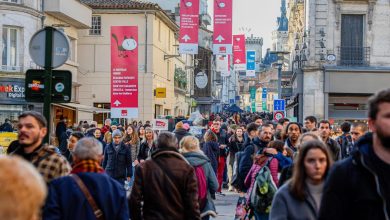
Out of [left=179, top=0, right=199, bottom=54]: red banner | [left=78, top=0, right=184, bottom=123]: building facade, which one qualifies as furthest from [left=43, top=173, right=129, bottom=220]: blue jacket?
[left=78, top=0, right=184, bottom=123]: building facade

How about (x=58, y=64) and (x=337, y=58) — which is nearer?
(x=58, y=64)

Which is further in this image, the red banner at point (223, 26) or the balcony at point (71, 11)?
the balcony at point (71, 11)

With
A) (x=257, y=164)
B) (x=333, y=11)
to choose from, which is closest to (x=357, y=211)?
(x=257, y=164)

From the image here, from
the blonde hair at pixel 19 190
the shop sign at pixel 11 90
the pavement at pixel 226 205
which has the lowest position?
the pavement at pixel 226 205

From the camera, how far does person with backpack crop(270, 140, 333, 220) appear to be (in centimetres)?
577

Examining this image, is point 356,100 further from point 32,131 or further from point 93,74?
point 32,131

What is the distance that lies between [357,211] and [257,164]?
535 cm

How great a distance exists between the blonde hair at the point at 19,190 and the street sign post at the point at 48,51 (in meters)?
7.15

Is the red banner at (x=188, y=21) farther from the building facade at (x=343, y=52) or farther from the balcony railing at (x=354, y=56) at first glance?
the balcony railing at (x=354, y=56)

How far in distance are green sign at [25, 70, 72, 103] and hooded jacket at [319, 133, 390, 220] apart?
252 inches

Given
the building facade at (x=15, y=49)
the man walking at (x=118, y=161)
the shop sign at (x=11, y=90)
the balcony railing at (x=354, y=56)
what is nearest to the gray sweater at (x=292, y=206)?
the man walking at (x=118, y=161)

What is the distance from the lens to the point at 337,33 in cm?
3216

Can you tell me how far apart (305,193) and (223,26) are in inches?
996

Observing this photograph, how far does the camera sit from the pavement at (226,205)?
48.4ft
